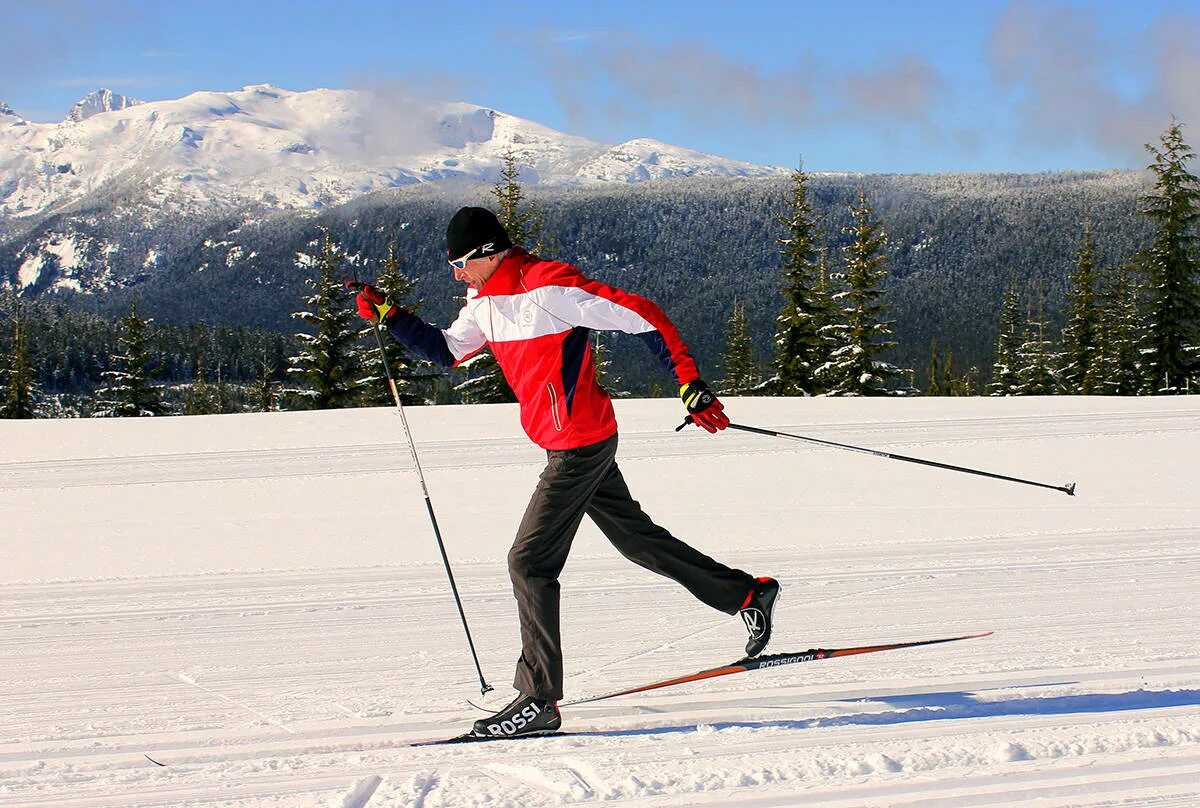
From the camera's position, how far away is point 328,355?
34.8 meters

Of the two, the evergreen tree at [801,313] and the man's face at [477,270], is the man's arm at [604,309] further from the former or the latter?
the evergreen tree at [801,313]

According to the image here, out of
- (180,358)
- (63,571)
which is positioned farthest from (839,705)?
(180,358)

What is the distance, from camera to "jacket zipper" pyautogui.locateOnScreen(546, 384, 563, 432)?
4.09m

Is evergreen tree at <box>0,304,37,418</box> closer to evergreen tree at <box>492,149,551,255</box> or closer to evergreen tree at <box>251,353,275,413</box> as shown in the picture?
evergreen tree at <box>251,353,275,413</box>

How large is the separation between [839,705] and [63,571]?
5.97 metres

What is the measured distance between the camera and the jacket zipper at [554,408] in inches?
161

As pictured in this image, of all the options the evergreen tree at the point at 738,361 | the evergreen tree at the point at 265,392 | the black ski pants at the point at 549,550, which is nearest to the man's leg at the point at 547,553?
the black ski pants at the point at 549,550

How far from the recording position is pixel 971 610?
5.84 m

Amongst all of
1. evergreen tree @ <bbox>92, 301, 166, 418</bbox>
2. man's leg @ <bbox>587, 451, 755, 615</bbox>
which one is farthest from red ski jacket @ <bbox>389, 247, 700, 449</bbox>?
evergreen tree @ <bbox>92, 301, 166, 418</bbox>

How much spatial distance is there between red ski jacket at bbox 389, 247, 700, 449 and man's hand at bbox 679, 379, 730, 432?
0.13 ft

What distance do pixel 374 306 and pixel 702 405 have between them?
163cm

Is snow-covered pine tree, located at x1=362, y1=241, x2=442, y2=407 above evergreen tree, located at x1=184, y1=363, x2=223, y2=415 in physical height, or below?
above

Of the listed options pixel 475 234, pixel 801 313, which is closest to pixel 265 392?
pixel 801 313

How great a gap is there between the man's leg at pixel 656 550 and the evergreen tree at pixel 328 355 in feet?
102
